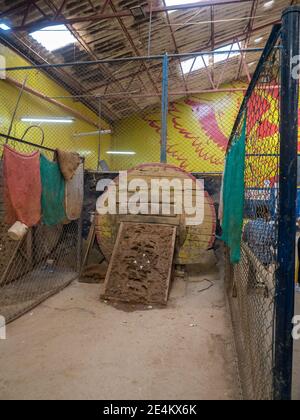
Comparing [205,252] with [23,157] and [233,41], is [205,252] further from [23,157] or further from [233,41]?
[233,41]

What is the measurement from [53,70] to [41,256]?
5.57 metres

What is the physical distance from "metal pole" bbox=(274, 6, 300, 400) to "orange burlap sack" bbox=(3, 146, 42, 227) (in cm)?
259

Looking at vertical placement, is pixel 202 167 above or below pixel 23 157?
above

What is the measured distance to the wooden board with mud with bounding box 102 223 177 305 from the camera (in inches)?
143

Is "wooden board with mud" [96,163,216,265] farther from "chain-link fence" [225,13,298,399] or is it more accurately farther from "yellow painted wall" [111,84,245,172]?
"yellow painted wall" [111,84,245,172]

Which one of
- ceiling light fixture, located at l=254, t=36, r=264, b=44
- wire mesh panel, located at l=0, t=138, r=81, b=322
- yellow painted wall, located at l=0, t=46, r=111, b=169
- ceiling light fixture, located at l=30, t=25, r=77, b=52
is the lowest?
wire mesh panel, located at l=0, t=138, r=81, b=322

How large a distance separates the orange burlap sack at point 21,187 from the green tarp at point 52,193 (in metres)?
0.16

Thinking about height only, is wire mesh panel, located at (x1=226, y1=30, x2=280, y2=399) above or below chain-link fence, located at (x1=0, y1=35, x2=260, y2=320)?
below

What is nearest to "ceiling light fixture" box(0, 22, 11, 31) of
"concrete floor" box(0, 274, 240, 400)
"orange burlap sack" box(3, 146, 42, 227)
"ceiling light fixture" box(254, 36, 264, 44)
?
"orange burlap sack" box(3, 146, 42, 227)

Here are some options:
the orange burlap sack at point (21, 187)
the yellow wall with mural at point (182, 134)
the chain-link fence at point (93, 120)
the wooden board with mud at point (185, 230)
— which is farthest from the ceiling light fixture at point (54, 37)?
the orange burlap sack at point (21, 187)

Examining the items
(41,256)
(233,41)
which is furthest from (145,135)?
(41,256)

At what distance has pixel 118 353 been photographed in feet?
8.18

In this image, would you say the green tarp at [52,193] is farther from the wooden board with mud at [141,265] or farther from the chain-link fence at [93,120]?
the wooden board with mud at [141,265]

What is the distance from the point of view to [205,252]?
4.57m
